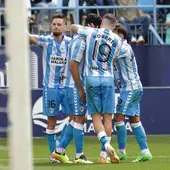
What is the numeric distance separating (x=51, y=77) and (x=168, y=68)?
624cm

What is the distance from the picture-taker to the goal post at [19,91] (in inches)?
219

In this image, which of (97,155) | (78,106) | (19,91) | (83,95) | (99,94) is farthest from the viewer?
(97,155)

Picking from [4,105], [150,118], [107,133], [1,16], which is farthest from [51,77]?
[1,16]

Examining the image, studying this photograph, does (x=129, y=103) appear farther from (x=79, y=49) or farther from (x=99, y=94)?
(x=79, y=49)

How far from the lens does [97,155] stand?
42.7 ft

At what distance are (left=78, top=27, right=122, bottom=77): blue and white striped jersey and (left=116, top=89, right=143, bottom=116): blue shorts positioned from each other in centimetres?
85

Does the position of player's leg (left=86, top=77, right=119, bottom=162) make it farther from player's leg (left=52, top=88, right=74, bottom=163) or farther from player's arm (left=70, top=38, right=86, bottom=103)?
player's leg (left=52, top=88, right=74, bottom=163)

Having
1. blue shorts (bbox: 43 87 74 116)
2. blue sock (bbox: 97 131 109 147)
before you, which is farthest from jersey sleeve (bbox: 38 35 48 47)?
blue sock (bbox: 97 131 109 147)

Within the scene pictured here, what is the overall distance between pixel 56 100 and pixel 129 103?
40.7 inches

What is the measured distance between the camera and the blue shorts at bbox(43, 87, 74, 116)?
12.1 m

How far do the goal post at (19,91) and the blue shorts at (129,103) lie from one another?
6294mm

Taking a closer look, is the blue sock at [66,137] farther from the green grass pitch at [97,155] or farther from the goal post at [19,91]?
the goal post at [19,91]

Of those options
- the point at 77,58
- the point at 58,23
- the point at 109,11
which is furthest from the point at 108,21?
the point at 109,11

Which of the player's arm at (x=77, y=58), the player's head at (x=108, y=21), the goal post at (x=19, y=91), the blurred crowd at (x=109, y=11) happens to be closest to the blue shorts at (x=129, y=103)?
the player's arm at (x=77, y=58)
